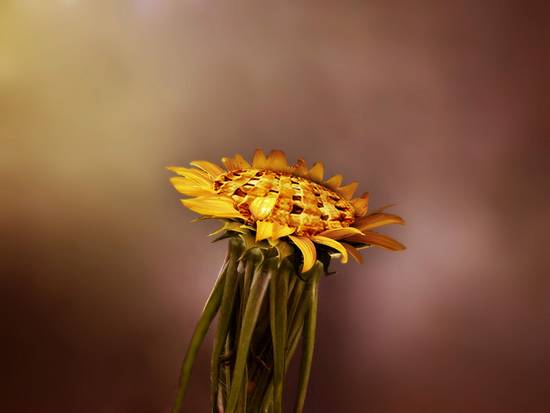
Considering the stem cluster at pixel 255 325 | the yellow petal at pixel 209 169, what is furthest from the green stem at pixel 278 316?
the yellow petal at pixel 209 169

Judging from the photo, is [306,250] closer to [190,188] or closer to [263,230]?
[263,230]

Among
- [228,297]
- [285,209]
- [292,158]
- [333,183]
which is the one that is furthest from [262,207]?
[292,158]

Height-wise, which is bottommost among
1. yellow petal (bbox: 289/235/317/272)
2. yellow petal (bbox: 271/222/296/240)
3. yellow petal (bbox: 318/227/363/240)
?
yellow petal (bbox: 289/235/317/272)

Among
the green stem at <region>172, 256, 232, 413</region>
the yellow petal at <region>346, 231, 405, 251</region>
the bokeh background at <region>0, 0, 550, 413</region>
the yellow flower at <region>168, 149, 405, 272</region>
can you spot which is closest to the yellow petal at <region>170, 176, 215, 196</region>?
the yellow flower at <region>168, 149, 405, 272</region>

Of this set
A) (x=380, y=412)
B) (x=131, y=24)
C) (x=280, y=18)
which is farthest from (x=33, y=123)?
(x=380, y=412)

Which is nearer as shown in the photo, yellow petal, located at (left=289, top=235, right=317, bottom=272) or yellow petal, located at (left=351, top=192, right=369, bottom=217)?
yellow petal, located at (left=289, top=235, right=317, bottom=272)

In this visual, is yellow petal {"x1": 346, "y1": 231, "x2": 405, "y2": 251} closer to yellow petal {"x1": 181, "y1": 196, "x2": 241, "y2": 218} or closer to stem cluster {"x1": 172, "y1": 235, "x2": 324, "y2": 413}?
stem cluster {"x1": 172, "y1": 235, "x2": 324, "y2": 413}

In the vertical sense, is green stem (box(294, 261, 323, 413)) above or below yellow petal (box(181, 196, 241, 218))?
below
